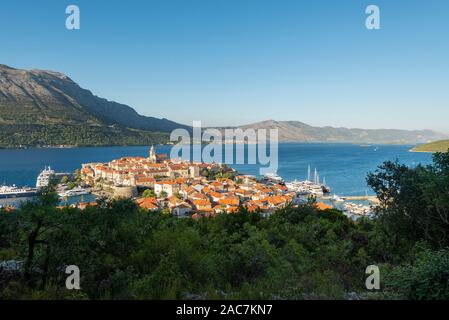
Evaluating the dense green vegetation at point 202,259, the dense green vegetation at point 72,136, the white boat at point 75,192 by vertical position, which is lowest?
the white boat at point 75,192

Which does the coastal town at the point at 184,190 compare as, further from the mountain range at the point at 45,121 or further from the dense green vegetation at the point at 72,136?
the mountain range at the point at 45,121

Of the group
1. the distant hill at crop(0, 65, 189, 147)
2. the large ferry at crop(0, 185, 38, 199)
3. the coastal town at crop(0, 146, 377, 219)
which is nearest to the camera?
the coastal town at crop(0, 146, 377, 219)

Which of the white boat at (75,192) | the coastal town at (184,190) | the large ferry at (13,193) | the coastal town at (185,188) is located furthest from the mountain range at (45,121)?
the white boat at (75,192)

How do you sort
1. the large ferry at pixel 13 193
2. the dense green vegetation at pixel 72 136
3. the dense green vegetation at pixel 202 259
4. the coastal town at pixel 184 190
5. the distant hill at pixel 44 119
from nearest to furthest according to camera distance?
the dense green vegetation at pixel 202 259 → the coastal town at pixel 184 190 → the large ferry at pixel 13 193 → the dense green vegetation at pixel 72 136 → the distant hill at pixel 44 119

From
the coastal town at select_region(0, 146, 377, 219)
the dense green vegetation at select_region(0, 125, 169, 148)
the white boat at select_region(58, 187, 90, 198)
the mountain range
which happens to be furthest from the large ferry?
the mountain range

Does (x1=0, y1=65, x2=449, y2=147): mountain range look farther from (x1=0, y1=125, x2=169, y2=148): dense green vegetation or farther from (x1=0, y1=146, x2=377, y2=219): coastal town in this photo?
(x1=0, y1=146, x2=377, y2=219): coastal town

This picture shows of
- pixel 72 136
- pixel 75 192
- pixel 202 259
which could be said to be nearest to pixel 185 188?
pixel 75 192
